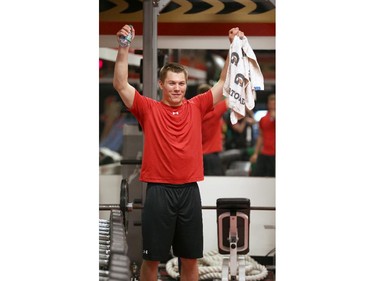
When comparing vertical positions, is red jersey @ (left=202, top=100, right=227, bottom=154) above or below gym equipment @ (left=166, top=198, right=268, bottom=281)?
above

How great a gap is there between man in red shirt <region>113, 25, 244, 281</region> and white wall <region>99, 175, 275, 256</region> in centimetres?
189

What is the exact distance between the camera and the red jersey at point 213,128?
6.08m

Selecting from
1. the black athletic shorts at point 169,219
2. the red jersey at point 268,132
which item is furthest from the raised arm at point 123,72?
the red jersey at point 268,132

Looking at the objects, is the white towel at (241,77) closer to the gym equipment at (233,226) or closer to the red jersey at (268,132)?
the gym equipment at (233,226)

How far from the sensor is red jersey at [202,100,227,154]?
608 cm

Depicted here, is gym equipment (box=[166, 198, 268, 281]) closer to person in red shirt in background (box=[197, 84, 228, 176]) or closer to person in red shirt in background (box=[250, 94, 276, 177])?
person in red shirt in background (box=[197, 84, 228, 176])

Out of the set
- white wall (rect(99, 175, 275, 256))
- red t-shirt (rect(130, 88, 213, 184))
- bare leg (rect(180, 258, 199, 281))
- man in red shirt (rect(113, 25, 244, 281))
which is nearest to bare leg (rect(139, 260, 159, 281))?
man in red shirt (rect(113, 25, 244, 281))

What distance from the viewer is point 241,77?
12.2ft

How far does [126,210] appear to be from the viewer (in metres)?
4.28
